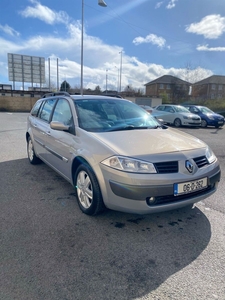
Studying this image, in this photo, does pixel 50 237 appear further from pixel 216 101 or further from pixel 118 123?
pixel 216 101

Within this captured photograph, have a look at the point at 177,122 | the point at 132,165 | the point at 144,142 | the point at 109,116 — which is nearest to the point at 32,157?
the point at 109,116

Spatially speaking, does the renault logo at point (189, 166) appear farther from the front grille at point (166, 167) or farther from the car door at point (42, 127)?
the car door at point (42, 127)

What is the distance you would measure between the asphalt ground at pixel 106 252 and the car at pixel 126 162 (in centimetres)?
35

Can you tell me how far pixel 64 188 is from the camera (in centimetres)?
400

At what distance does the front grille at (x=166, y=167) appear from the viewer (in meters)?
2.50

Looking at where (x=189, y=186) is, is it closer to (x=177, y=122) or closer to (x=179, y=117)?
(x=179, y=117)

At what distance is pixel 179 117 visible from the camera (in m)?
15.0

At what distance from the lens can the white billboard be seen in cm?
4188

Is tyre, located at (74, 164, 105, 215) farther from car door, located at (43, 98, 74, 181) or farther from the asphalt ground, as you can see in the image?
car door, located at (43, 98, 74, 181)

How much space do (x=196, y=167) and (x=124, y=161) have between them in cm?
92

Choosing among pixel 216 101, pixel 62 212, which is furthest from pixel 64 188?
pixel 216 101

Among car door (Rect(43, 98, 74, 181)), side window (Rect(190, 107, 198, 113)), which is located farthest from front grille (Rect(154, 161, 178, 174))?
side window (Rect(190, 107, 198, 113))

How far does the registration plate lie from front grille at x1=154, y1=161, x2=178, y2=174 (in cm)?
17

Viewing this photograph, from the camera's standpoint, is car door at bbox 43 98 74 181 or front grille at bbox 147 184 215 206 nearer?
front grille at bbox 147 184 215 206
